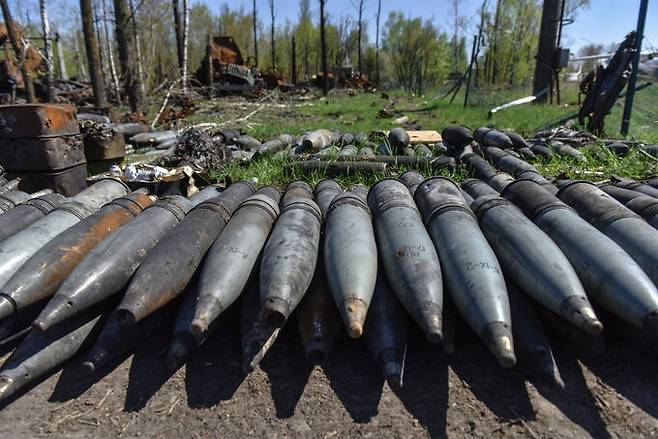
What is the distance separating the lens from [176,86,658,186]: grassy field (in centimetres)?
548

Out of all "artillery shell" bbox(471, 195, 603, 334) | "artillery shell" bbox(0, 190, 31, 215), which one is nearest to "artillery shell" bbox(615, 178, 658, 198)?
"artillery shell" bbox(471, 195, 603, 334)

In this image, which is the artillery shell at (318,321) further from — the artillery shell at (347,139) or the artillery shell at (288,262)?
the artillery shell at (347,139)

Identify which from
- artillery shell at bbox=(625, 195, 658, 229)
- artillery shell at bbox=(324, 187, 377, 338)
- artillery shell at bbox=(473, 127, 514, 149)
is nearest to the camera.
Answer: artillery shell at bbox=(324, 187, 377, 338)

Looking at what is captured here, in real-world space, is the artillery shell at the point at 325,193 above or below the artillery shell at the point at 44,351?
above

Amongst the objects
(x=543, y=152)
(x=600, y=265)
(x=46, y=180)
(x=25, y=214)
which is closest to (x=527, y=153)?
(x=543, y=152)

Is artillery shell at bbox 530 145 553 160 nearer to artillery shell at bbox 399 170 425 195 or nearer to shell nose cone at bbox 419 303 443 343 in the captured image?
artillery shell at bbox 399 170 425 195

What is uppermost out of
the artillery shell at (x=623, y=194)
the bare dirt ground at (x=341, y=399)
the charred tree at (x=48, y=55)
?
the charred tree at (x=48, y=55)

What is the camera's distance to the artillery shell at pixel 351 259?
215cm

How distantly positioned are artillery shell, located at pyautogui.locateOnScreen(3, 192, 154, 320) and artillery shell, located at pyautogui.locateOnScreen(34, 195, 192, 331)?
18cm

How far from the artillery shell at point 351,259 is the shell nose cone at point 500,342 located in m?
0.59

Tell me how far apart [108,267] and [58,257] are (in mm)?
403

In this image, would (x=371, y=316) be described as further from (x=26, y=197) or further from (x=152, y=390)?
(x=26, y=197)

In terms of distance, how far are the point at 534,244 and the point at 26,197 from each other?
13.8ft

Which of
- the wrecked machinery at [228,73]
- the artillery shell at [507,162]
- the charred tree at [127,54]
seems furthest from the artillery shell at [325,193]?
the wrecked machinery at [228,73]
